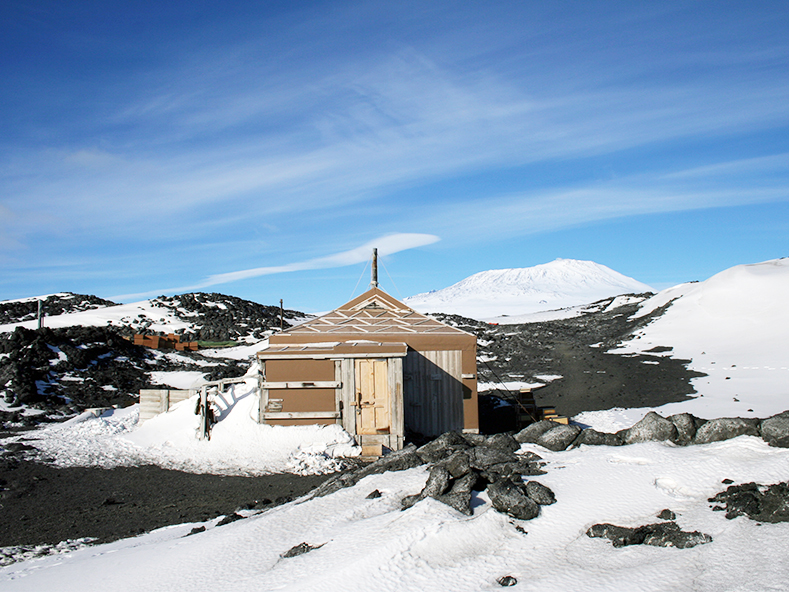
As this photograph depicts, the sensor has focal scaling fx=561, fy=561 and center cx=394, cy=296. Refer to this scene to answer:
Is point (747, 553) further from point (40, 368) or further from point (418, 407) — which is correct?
point (40, 368)

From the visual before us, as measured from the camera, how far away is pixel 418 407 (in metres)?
17.1

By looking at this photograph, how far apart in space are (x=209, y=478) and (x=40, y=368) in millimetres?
16335

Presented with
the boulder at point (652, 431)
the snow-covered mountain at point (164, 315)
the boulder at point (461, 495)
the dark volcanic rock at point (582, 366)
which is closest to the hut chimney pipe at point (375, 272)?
the dark volcanic rock at point (582, 366)

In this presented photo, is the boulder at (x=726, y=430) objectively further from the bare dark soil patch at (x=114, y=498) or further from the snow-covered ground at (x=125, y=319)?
the snow-covered ground at (x=125, y=319)

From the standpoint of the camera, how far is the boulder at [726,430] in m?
9.21

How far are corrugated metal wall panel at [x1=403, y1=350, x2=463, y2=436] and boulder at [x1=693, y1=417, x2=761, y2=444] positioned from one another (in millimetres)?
8485

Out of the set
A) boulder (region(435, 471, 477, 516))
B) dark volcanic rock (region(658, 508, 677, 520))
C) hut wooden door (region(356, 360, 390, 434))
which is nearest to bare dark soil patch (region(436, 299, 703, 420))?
hut wooden door (region(356, 360, 390, 434))

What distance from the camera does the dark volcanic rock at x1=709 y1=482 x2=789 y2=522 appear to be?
6.41 meters

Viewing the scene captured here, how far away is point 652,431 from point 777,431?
6.12 feet

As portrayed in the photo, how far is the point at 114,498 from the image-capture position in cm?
1179

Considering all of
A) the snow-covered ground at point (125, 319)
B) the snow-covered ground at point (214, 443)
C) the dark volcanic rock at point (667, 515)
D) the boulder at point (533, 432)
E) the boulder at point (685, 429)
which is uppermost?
the snow-covered ground at point (125, 319)

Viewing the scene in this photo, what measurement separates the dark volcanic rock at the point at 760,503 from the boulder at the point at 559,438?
3284 mm

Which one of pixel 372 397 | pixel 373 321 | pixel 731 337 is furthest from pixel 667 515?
pixel 731 337

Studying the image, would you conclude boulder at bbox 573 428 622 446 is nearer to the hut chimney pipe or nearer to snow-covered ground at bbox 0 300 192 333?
the hut chimney pipe
